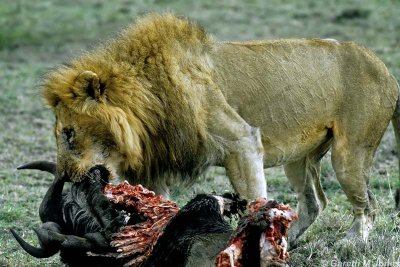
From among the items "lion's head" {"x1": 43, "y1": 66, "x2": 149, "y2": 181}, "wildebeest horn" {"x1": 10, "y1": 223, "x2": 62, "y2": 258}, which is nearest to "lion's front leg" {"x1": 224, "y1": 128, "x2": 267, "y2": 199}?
"lion's head" {"x1": 43, "y1": 66, "x2": 149, "y2": 181}

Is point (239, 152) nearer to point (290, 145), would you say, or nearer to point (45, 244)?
point (290, 145)

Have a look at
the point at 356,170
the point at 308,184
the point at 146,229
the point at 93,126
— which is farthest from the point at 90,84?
the point at 308,184

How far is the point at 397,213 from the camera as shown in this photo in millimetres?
6281

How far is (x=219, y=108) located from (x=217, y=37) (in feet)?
9.00

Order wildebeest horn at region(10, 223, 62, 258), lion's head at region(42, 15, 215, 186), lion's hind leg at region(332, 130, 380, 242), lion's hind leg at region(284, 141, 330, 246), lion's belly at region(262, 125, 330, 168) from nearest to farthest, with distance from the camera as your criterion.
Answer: wildebeest horn at region(10, 223, 62, 258) → lion's head at region(42, 15, 215, 186) → lion's belly at region(262, 125, 330, 168) → lion's hind leg at region(332, 130, 380, 242) → lion's hind leg at region(284, 141, 330, 246)

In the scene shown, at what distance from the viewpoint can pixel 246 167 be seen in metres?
5.81

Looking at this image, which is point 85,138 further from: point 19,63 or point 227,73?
point 19,63

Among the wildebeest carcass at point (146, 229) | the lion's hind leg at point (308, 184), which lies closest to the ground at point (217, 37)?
the lion's hind leg at point (308, 184)

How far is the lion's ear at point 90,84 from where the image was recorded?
552cm

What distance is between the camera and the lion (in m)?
5.58

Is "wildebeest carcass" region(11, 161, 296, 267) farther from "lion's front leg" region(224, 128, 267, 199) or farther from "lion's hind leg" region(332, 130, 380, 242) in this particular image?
"lion's hind leg" region(332, 130, 380, 242)

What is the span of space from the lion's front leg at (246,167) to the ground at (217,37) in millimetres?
448

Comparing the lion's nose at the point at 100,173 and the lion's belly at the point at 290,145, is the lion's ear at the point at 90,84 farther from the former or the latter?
the lion's belly at the point at 290,145

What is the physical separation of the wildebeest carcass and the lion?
0.33 meters
